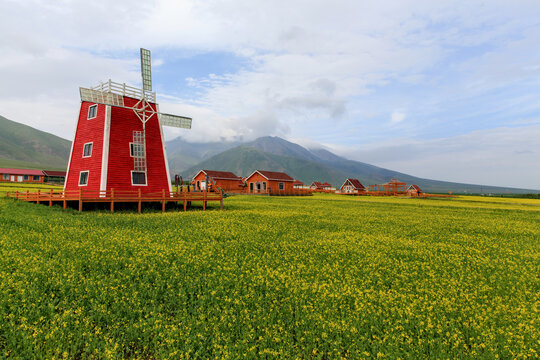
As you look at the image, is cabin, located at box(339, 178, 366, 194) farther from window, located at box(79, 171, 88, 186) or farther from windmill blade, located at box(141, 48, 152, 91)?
window, located at box(79, 171, 88, 186)

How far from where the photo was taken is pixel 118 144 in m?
28.7

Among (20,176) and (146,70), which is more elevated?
(146,70)

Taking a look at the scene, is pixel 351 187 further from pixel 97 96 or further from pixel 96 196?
pixel 96 196

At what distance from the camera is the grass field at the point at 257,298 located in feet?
22.8

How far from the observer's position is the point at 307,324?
7.91m

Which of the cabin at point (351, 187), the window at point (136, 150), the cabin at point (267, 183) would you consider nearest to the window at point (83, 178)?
the window at point (136, 150)

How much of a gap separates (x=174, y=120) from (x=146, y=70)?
646cm

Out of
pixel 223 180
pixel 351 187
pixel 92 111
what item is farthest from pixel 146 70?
pixel 351 187

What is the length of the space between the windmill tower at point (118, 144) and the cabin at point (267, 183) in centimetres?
4232

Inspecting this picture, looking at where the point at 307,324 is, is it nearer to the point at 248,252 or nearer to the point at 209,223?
the point at 248,252

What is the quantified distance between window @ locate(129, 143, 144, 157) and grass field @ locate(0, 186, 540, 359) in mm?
14750

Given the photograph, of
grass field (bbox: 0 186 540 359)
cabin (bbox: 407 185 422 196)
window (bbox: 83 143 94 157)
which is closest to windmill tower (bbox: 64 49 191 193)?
window (bbox: 83 143 94 157)

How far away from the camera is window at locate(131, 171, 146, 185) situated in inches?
1154

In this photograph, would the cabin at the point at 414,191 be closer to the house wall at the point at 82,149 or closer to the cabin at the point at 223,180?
the cabin at the point at 223,180
